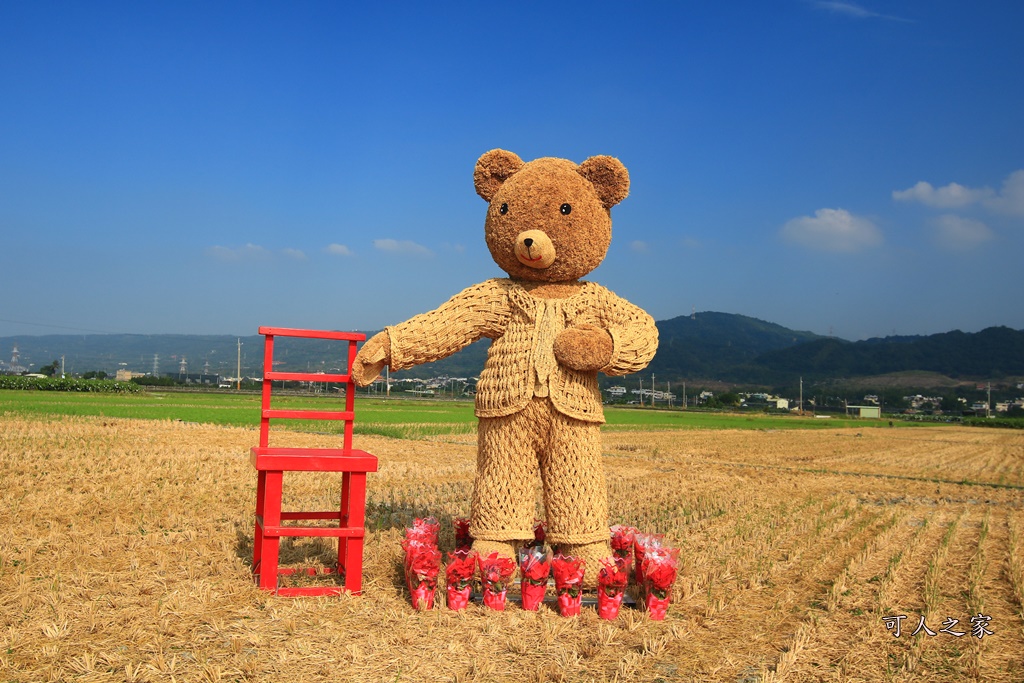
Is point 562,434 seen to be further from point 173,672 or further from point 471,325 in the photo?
point 173,672

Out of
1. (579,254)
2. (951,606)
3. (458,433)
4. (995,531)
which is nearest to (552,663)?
(579,254)

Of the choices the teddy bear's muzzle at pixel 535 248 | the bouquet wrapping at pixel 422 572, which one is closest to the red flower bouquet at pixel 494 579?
the bouquet wrapping at pixel 422 572

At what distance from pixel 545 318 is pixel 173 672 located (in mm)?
A: 2904

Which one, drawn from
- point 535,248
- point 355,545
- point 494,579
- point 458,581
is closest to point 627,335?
point 535,248

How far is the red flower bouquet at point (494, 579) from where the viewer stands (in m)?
4.43

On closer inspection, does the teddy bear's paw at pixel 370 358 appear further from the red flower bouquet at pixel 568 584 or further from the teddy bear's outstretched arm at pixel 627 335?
the red flower bouquet at pixel 568 584

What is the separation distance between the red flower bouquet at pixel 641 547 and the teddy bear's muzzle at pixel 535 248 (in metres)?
1.87

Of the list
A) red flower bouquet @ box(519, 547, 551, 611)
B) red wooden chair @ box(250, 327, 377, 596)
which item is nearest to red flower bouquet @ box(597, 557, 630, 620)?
red flower bouquet @ box(519, 547, 551, 611)

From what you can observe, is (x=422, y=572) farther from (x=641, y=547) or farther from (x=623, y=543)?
(x=623, y=543)

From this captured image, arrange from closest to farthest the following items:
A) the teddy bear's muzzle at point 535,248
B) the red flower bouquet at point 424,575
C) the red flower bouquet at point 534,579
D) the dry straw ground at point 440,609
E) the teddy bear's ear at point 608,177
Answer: the dry straw ground at point 440,609 < the red flower bouquet at point 424,575 < the red flower bouquet at point 534,579 < the teddy bear's muzzle at point 535,248 < the teddy bear's ear at point 608,177

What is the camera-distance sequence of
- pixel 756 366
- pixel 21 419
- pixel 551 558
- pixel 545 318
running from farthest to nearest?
pixel 756 366 → pixel 21 419 → pixel 545 318 → pixel 551 558

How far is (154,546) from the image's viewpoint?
5.55 meters

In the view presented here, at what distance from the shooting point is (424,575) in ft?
14.2

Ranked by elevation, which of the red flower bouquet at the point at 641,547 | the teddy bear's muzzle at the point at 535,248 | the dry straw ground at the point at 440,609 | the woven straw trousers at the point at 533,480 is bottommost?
the dry straw ground at the point at 440,609
